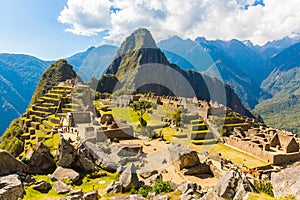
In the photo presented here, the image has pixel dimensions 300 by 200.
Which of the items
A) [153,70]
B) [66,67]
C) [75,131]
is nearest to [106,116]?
[75,131]

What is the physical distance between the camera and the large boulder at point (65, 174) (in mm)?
13031

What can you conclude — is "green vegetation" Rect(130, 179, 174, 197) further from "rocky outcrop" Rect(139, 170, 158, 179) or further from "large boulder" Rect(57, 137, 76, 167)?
"large boulder" Rect(57, 137, 76, 167)

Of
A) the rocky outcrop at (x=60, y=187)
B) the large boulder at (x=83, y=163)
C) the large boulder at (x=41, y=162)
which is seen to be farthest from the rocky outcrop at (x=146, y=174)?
the large boulder at (x=41, y=162)

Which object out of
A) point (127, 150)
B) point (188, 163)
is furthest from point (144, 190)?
point (127, 150)

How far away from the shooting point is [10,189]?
9.23 metres

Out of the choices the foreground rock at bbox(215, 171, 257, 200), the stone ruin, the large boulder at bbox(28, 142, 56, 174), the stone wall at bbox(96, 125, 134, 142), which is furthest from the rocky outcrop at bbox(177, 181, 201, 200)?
the stone ruin

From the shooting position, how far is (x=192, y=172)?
57.3 ft

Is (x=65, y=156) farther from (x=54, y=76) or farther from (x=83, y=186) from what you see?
(x=54, y=76)

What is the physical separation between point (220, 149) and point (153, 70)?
10434cm

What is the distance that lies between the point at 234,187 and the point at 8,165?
33.8ft

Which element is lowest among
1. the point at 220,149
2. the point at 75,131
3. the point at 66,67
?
the point at 220,149

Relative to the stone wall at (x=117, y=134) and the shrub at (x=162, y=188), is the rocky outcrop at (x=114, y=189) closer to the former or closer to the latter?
the shrub at (x=162, y=188)

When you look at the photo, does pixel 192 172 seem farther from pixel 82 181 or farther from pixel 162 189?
pixel 82 181

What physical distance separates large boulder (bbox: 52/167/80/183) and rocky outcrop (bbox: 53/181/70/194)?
0.84 m
